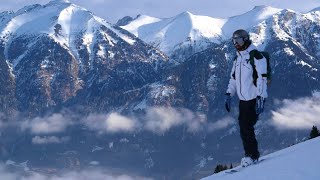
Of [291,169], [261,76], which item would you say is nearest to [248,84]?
[261,76]

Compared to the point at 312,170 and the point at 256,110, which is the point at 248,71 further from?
the point at 312,170

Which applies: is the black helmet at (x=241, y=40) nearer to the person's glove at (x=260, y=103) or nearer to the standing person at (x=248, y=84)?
the standing person at (x=248, y=84)

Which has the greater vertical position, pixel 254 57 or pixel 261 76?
pixel 254 57

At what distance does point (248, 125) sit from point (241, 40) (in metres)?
2.33

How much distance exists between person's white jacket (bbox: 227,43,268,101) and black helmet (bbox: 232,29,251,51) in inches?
4.6

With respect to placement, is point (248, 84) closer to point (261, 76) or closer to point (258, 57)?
point (261, 76)

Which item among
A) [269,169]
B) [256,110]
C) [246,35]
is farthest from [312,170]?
[246,35]

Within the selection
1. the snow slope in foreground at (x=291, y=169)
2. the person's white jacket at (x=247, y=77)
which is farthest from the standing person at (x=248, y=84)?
the snow slope in foreground at (x=291, y=169)

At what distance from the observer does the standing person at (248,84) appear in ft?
49.6

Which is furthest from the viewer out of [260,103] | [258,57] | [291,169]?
[258,57]

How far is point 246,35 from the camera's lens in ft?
51.1

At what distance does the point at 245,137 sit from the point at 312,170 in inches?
191

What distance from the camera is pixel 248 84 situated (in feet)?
51.4

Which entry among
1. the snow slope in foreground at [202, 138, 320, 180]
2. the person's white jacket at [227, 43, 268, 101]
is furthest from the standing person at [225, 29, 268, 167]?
the snow slope in foreground at [202, 138, 320, 180]
